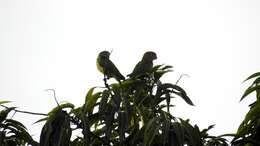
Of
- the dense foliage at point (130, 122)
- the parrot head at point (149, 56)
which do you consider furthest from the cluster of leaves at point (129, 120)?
the parrot head at point (149, 56)

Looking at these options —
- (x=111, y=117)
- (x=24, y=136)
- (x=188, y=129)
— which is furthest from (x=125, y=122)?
(x=24, y=136)

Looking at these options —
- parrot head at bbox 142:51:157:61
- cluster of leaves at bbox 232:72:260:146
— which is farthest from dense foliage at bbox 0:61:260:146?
parrot head at bbox 142:51:157:61

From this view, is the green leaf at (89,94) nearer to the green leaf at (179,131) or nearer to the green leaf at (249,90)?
the green leaf at (179,131)

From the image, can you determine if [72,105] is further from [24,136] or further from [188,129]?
[188,129]

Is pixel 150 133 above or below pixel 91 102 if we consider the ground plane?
below

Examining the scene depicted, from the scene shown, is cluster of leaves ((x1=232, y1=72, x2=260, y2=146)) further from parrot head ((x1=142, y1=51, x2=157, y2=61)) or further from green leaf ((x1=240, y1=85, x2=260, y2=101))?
parrot head ((x1=142, y1=51, x2=157, y2=61))

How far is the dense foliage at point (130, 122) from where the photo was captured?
7.38 feet

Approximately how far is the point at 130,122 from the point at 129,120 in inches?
9.5

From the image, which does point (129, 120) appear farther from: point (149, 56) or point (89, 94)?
point (149, 56)

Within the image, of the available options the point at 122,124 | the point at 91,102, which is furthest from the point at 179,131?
the point at 91,102

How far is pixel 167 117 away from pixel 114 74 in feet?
2.42

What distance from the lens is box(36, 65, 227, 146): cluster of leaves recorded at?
2.23m

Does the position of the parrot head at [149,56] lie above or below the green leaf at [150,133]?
above

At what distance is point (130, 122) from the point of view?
8.43 feet
